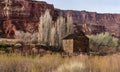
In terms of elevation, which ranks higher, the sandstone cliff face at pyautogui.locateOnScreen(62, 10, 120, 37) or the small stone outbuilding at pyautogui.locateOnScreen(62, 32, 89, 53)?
the small stone outbuilding at pyautogui.locateOnScreen(62, 32, 89, 53)

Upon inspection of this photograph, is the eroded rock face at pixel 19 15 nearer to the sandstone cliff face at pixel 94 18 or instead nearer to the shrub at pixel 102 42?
the shrub at pixel 102 42

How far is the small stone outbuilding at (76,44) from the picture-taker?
162 feet

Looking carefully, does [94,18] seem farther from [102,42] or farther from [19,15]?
[102,42]

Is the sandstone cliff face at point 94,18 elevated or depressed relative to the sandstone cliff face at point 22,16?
depressed

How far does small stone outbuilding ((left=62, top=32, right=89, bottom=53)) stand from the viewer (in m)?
49.5

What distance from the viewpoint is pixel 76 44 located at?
164 ft

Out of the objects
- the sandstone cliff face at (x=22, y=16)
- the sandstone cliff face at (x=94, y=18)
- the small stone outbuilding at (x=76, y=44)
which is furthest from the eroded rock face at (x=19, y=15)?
the sandstone cliff face at (x=94, y=18)

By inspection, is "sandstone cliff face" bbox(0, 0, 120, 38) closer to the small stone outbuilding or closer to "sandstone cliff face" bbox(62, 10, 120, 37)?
Answer: the small stone outbuilding

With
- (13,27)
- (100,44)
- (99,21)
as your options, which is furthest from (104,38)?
(99,21)

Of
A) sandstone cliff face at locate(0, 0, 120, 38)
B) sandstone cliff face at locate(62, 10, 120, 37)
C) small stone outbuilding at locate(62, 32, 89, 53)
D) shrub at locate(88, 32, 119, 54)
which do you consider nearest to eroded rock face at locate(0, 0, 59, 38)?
sandstone cliff face at locate(0, 0, 120, 38)

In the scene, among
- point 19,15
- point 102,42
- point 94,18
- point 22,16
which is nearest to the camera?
point 102,42

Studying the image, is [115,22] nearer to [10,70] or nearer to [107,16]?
[107,16]

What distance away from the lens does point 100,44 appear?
69000mm

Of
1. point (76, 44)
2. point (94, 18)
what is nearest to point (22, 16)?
point (76, 44)
